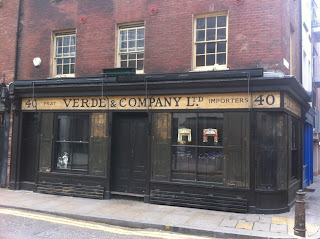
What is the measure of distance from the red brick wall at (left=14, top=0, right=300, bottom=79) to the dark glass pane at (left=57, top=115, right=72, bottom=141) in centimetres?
159

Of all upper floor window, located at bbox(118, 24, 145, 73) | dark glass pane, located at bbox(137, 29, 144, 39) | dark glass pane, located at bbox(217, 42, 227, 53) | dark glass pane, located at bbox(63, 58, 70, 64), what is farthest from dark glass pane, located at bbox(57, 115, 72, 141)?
dark glass pane, located at bbox(217, 42, 227, 53)

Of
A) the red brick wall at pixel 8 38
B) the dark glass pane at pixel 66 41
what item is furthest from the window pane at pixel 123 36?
the red brick wall at pixel 8 38

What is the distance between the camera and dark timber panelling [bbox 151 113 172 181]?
920 cm

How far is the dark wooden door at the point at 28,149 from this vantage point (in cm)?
1134

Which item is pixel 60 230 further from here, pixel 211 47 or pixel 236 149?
pixel 211 47

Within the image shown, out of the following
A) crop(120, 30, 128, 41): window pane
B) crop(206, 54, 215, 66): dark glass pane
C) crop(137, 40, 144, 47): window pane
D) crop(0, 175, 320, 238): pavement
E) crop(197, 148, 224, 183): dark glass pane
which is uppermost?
crop(120, 30, 128, 41): window pane

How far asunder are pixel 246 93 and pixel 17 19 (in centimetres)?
901

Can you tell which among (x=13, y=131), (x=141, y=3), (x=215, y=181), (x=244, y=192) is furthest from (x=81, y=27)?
(x=244, y=192)

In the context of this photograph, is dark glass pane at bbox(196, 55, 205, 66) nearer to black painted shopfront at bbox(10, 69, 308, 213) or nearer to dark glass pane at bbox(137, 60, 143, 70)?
black painted shopfront at bbox(10, 69, 308, 213)

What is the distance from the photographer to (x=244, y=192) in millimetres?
8258

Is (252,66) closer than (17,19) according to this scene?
Yes

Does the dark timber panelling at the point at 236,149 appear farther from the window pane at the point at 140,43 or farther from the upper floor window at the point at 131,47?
the window pane at the point at 140,43

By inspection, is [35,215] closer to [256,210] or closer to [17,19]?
[256,210]

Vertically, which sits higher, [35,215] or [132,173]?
[132,173]
